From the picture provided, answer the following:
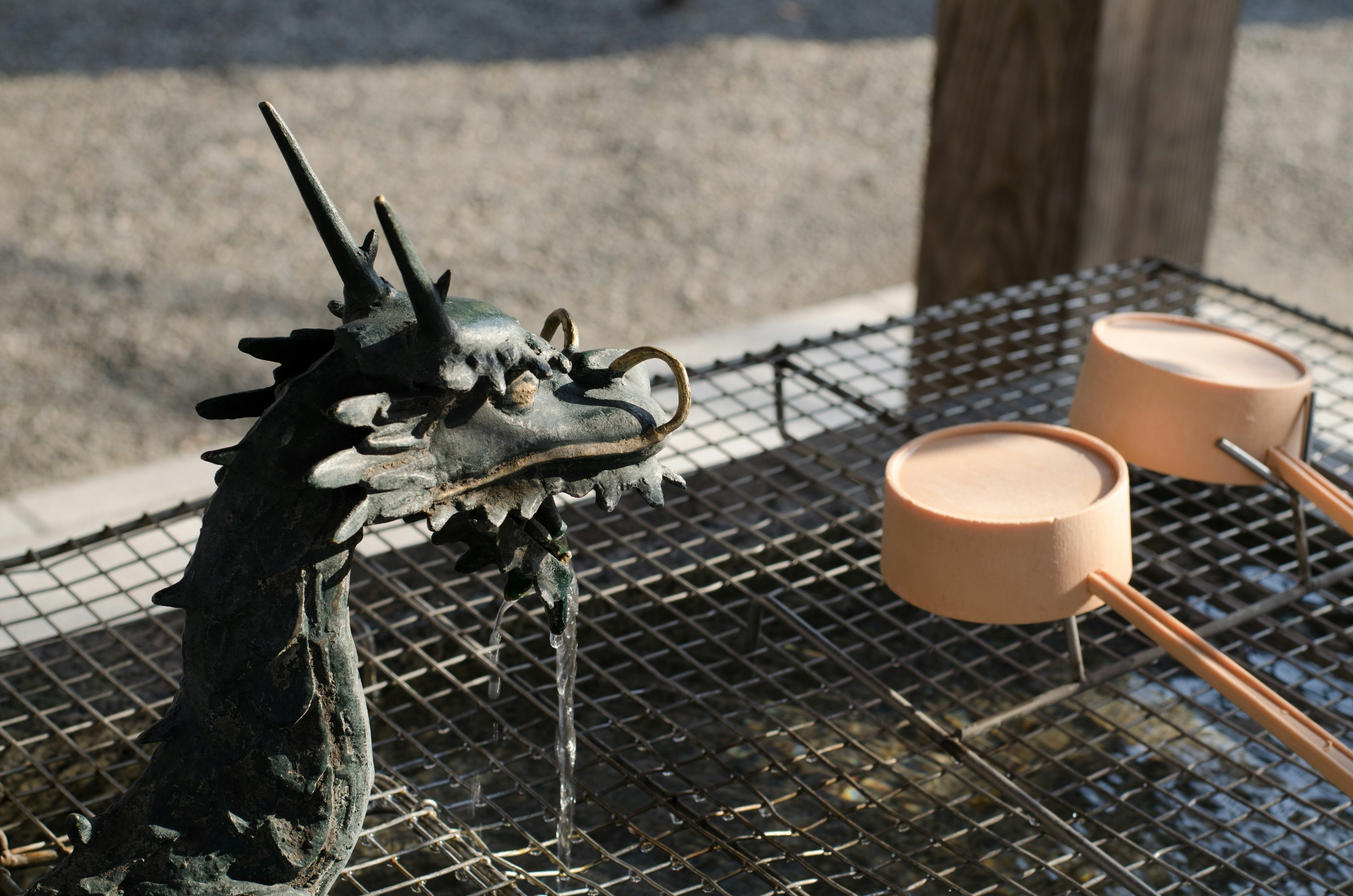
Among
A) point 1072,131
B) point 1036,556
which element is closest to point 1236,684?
point 1036,556

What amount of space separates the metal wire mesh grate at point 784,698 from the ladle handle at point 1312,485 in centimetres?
14

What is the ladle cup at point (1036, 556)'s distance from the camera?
134 cm

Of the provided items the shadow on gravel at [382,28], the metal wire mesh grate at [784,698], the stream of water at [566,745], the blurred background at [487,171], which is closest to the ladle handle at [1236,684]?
the metal wire mesh grate at [784,698]

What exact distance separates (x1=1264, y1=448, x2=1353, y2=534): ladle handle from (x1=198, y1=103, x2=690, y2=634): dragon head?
0.95m

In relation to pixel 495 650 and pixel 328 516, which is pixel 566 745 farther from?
pixel 328 516

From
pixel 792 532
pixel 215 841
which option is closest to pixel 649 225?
pixel 792 532

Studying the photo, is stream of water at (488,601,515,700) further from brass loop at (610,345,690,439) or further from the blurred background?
the blurred background

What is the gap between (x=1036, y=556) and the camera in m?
1.38

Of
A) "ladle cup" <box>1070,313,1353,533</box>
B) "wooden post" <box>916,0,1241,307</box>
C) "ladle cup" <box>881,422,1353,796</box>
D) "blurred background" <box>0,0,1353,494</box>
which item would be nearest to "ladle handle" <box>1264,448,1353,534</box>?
"ladle cup" <box>1070,313,1353,533</box>

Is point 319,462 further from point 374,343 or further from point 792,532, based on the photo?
point 792,532

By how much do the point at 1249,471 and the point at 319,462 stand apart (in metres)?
1.23

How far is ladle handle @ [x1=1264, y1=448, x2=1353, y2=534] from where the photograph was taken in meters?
1.58

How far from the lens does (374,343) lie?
3.19ft

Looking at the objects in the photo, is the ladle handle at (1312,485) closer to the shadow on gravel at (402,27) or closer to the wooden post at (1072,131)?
the wooden post at (1072,131)
